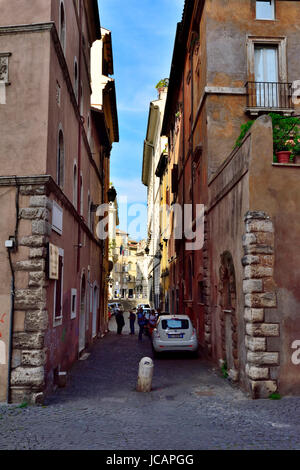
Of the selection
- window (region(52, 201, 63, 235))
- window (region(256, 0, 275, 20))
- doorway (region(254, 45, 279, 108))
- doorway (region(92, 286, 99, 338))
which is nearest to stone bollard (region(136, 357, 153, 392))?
window (region(52, 201, 63, 235))

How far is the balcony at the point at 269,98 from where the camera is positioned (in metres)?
16.6

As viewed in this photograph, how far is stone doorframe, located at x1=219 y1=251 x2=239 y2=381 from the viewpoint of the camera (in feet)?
38.9

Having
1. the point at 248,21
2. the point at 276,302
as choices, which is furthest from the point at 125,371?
the point at 248,21

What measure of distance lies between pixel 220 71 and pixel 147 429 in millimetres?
12482

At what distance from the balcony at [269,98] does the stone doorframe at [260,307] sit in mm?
7318

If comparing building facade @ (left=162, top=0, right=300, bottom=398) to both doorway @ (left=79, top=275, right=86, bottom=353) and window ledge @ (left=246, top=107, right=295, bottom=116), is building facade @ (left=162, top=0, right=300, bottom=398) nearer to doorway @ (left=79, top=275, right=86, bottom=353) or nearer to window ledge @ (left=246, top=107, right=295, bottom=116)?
window ledge @ (left=246, top=107, right=295, bottom=116)

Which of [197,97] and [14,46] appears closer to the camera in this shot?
[14,46]

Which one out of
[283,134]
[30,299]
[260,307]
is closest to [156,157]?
[283,134]

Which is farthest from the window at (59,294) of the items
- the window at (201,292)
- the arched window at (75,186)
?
the window at (201,292)

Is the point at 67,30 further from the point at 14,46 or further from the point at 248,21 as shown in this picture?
the point at 248,21

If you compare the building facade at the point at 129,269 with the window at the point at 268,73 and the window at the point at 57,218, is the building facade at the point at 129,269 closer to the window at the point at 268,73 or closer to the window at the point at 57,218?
the window at the point at 268,73

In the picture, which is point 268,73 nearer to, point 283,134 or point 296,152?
point 283,134

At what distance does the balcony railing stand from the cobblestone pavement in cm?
921

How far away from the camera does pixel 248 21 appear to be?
55.6 feet
